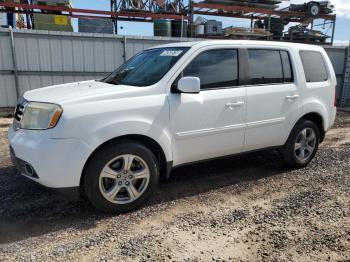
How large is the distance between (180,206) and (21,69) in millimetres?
7893

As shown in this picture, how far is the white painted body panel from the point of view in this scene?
10.7 ft

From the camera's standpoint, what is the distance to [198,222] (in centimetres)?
353

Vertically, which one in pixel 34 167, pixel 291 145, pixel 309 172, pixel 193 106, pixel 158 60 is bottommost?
pixel 309 172

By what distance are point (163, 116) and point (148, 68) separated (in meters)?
0.78

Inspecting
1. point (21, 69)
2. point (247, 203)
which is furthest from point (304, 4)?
point (247, 203)

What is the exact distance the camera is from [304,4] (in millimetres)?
22828

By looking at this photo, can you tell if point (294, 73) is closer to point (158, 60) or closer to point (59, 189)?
point (158, 60)

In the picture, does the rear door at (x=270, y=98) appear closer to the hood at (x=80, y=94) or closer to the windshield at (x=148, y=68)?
the windshield at (x=148, y=68)

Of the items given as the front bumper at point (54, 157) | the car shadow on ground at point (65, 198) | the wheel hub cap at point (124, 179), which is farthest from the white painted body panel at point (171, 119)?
the car shadow on ground at point (65, 198)

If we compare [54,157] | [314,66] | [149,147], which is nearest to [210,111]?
[149,147]

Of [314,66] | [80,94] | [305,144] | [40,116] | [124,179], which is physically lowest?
[305,144]

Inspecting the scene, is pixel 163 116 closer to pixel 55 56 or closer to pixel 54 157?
pixel 54 157

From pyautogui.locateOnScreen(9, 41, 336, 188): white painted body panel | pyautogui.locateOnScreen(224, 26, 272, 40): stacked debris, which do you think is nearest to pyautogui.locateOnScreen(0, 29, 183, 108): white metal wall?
pyautogui.locateOnScreen(9, 41, 336, 188): white painted body panel

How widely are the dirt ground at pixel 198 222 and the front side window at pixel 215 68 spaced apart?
1383 mm
